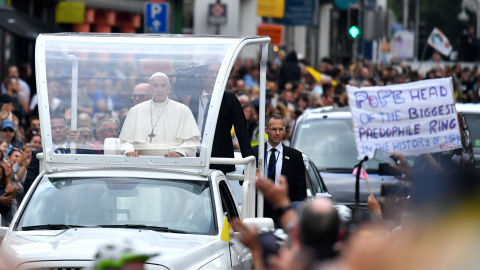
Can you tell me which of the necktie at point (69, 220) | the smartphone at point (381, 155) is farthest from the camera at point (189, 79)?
the smartphone at point (381, 155)

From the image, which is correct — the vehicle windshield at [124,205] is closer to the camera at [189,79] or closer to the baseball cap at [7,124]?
the camera at [189,79]

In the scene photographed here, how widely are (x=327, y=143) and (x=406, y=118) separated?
2084 mm

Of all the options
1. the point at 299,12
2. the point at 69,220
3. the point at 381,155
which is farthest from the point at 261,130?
the point at 299,12

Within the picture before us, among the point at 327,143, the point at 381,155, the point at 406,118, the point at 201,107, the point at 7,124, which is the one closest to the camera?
the point at 201,107

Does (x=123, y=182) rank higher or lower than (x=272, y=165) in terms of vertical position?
higher

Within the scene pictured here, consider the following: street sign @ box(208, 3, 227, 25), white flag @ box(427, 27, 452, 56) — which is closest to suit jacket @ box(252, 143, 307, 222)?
street sign @ box(208, 3, 227, 25)

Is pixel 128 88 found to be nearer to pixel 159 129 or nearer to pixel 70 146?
pixel 159 129

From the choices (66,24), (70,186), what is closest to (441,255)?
(70,186)

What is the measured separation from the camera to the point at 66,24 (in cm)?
3362

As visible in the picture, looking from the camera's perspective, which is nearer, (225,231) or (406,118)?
(225,231)

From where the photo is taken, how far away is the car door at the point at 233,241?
8.91 m

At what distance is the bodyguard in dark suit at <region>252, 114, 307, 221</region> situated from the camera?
11742 mm

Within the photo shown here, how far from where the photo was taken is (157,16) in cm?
2388

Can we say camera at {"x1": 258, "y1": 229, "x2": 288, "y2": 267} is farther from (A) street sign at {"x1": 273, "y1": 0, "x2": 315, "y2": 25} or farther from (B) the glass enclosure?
(A) street sign at {"x1": 273, "y1": 0, "x2": 315, "y2": 25}
